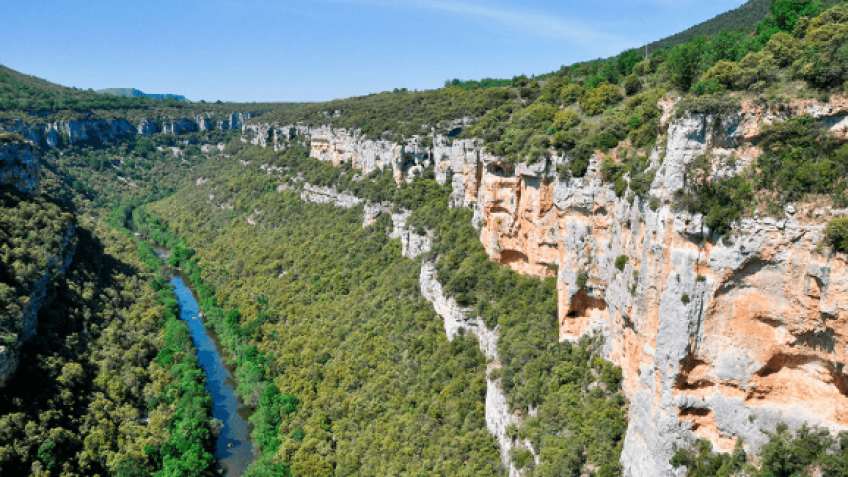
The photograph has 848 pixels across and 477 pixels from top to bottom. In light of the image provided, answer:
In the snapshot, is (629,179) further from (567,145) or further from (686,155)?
(567,145)

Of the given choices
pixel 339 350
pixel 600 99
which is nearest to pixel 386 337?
pixel 339 350

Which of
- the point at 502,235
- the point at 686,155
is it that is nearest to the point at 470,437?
the point at 502,235

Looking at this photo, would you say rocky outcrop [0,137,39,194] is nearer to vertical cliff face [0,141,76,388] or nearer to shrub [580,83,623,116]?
vertical cliff face [0,141,76,388]

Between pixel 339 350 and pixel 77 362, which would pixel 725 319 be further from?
pixel 77 362

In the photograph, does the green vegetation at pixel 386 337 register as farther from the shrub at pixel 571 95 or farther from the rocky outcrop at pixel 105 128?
the rocky outcrop at pixel 105 128

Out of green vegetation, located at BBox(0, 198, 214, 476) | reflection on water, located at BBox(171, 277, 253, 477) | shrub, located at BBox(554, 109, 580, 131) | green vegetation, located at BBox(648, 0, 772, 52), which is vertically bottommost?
reflection on water, located at BBox(171, 277, 253, 477)

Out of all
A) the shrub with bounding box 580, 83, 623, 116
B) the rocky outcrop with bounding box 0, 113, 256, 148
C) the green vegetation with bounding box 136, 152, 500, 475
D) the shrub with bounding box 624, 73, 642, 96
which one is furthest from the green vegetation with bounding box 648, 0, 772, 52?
the rocky outcrop with bounding box 0, 113, 256, 148

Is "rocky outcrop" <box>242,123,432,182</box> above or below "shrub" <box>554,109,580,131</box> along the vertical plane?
below
